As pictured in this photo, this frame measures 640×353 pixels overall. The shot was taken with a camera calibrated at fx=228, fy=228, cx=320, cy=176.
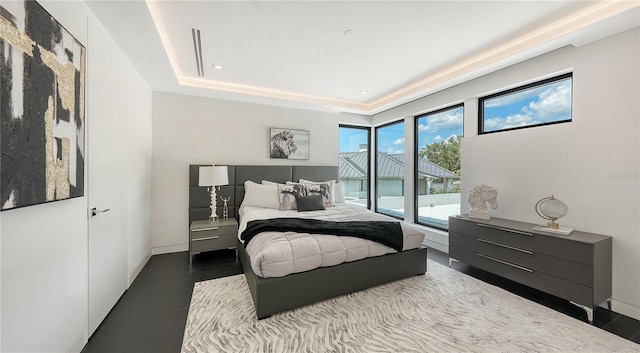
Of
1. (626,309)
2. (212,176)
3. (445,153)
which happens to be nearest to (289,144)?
(212,176)

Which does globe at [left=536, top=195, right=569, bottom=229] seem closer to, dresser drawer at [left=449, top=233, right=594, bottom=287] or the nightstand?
dresser drawer at [left=449, top=233, right=594, bottom=287]

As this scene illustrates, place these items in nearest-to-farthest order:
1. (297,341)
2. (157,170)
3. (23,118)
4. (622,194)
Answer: (23,118) < (297,341) < (622,194) < (157,170)

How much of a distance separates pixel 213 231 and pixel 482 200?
143 inches

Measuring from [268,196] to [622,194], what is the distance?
3900mm

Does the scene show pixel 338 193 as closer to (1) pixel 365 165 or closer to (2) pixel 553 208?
(1) pixel 365 165

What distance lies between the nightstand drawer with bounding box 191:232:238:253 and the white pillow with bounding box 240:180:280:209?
59 centimetres

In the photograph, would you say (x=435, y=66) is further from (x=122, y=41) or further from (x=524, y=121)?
(x=122, y=41)

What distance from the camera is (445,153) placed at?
386 centimetres

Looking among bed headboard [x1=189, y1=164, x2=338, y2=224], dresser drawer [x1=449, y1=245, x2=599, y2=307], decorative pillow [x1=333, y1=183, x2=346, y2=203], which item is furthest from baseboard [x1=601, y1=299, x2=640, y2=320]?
bed headboard [x1=189, y1=164, x2=338, y2=224]

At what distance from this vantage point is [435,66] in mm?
3088

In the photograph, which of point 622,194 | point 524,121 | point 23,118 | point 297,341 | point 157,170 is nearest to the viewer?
point 23,118

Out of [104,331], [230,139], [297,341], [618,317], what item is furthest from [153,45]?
[618,317]

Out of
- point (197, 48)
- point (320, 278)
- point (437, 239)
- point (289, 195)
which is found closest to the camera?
point (320, 278)

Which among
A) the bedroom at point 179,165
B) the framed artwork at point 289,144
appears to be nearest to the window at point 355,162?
the framed artwork at point 289,144
